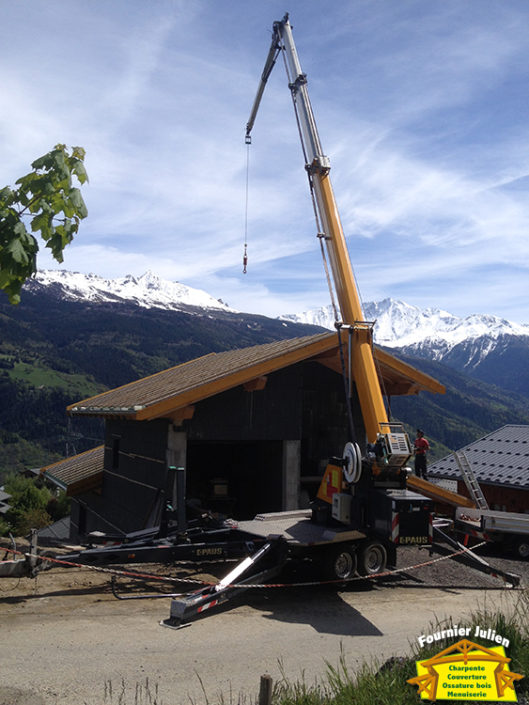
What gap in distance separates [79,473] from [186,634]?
657 inches

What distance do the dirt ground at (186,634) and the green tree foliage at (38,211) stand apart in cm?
429

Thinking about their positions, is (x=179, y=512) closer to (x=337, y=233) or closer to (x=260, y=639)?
(x=260, y=639)

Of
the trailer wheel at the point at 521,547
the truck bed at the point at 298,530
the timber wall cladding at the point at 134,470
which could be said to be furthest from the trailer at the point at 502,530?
the timber wall cladding at the point at 134,470

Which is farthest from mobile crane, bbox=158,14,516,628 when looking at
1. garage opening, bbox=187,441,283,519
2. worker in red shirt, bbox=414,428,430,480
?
worker in red shirt, bbox=414,428,430,480

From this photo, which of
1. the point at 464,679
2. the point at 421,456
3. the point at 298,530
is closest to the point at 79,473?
the point at 421,456

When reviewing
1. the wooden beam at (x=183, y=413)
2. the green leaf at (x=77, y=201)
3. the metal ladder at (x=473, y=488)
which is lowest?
the metal ladder at (x=473, y=488)

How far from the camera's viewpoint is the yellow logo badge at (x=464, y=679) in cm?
571

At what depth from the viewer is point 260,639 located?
29.9 ft

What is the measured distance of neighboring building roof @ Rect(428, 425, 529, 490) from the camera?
2623cm

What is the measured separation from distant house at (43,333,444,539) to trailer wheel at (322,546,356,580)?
16.9ft

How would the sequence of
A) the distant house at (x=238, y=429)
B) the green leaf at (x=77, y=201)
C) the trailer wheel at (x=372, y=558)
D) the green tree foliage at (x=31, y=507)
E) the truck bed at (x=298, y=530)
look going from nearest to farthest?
the green leaf at (x=77, y=201) < the truck bed at (x=298, y=530) < the trailer wheel at (x=372, y=558) < the distant house at (x=238, y=429) < the green tree foliage at (x=31, y=507)

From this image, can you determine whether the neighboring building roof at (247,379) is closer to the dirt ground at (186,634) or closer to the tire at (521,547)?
the dirt ground at (186,634)

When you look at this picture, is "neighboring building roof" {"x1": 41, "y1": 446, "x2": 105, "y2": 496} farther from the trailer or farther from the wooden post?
the wooden post

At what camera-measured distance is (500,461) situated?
2800 cm
